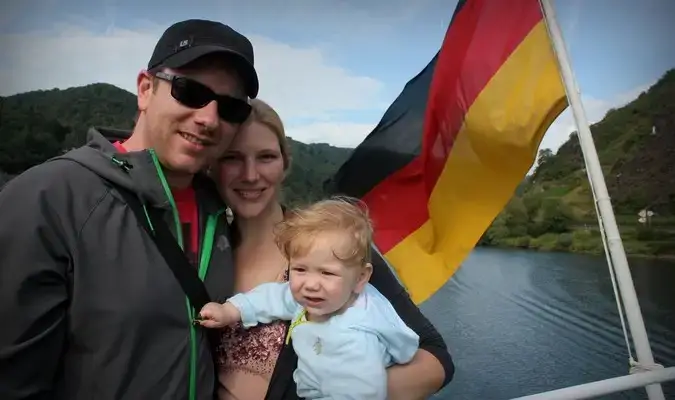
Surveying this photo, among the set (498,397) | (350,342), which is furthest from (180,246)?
(498,397)

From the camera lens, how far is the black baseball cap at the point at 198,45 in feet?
3.17

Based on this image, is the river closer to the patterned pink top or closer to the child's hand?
the patterned pink top

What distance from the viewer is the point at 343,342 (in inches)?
38.5

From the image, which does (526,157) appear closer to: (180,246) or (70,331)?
(180,246)

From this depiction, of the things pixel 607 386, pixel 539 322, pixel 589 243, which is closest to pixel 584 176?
pixel 589 243

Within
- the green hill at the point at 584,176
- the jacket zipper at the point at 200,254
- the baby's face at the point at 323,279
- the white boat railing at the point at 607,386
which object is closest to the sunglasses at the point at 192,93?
the jacket zipper at the point at 200,254

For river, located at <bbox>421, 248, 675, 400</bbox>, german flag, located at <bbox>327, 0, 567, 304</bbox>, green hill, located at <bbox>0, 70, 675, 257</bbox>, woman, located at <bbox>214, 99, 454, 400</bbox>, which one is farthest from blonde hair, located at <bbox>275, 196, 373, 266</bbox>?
green hill, located at <bbox>0, 70, 675, 257</bbox>

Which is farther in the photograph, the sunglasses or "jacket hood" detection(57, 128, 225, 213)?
the sunglasses

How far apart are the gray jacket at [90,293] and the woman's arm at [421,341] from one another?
1.39 feet

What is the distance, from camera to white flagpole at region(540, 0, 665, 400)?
62.6 inches

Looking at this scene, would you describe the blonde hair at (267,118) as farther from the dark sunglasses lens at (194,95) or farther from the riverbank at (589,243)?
the riverbank at (589,243)

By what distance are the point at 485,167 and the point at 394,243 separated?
0.52 meters

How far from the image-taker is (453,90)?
87.5 inches

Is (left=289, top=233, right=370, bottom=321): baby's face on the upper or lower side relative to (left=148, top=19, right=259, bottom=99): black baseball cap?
lower
